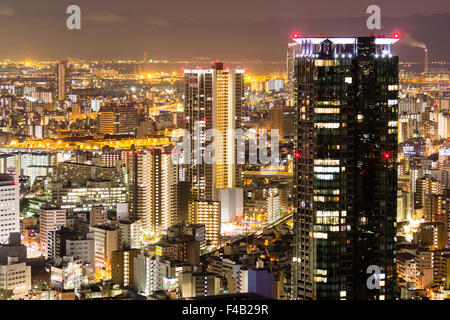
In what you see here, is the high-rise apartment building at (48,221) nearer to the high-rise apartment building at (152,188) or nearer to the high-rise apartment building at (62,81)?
the high-rise apartment building at (152,188)

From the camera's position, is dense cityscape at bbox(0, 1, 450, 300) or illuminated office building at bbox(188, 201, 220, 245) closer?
dense cityscape at bbox(0, 1, 450, 300)

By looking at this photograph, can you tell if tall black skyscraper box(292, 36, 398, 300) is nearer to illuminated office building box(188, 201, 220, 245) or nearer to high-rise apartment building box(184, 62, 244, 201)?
illuminated office building box(188, 201, 220, 245)

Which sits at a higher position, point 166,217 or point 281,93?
point 281,93

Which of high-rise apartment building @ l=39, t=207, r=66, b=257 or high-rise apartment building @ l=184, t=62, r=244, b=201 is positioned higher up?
high-rise apartment building @ l=184, t=62, r=244, b=201

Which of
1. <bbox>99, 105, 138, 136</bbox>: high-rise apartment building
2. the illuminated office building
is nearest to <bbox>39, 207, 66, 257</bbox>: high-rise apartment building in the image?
the illuminated office building

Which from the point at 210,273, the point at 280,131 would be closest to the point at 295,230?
the point at 210,273

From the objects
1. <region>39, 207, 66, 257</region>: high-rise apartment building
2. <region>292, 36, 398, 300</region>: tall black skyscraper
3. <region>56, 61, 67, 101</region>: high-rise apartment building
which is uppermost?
<region>56, 61, 67, 101</region>: high-rise apartment building
